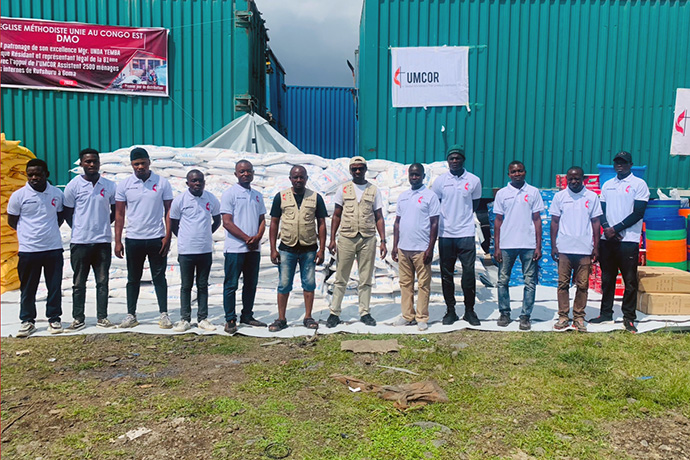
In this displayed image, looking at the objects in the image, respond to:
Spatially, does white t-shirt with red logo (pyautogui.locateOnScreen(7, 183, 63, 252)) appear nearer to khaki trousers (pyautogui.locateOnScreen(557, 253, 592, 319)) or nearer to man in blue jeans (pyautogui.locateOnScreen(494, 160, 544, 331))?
man in blue jeans (pyautogui.locateOnScreen(494, 160, 544, 331))

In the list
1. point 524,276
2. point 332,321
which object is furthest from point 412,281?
point 524,276

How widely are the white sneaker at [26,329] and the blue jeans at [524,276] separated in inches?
201

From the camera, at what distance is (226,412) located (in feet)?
11.0

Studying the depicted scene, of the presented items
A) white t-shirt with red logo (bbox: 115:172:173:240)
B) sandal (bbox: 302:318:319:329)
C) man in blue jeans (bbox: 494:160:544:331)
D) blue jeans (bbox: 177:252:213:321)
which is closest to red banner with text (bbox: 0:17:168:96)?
white t-shirt with red logo (bbox: 115:172:173:240)

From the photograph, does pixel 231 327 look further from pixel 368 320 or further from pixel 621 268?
pixel 621 268

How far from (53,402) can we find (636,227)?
573 centimetres

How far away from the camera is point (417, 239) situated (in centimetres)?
539

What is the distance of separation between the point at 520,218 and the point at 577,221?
582 millimetres

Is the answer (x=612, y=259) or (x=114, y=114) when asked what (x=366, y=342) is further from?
(x=114, y=114)

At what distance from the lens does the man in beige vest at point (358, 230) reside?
17.9 feet

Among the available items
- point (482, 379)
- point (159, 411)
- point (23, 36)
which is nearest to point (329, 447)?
point (159, 411)

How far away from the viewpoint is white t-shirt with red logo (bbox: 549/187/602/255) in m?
5.21

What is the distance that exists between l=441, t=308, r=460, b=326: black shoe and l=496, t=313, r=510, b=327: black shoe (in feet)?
1.55

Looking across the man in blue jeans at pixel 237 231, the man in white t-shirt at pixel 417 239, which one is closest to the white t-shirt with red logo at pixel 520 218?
the man in white t-shirt at pixel 417 239
